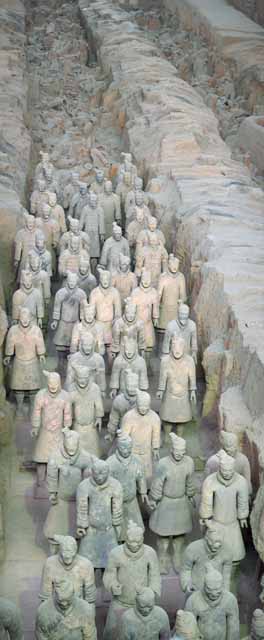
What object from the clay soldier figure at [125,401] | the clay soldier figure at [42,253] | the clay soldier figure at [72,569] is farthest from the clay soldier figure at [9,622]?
the clay soldier figure at [42,253]

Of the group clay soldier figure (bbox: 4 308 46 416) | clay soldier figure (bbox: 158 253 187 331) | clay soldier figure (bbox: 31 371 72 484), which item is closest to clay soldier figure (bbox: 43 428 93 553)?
clay soldier figure (bbox: 31 371 72 484)

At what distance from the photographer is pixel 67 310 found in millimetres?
9492

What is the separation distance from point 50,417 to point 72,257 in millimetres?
2821

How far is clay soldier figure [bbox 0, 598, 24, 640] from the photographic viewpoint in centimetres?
560

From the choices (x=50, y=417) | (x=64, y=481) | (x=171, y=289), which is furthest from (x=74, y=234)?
(x=64, y=481)

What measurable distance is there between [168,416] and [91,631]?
2782 mm

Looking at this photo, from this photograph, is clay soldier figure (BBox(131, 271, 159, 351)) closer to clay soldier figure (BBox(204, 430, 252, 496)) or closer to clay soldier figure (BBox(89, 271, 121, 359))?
clay soldier figure (BBox(89, 271, 121, 359))

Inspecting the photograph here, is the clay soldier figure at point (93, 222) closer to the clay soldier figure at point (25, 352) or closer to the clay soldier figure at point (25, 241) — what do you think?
the clay soldier figure at point (25, 241)

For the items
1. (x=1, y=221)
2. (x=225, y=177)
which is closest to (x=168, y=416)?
(x=1, y=221)

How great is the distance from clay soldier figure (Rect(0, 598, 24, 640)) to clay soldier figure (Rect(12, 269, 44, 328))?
397 centimetres

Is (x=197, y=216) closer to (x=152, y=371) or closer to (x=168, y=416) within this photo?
(x=152, y=371)

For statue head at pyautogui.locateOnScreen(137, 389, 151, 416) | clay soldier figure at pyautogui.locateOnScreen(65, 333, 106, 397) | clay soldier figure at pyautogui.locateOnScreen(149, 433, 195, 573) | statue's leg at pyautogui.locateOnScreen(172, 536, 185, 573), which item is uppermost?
statue head at pyautogui.locateOnScreen(137, 389, 151, 416)

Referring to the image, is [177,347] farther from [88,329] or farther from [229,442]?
[229,442]

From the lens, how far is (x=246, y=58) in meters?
17.5
